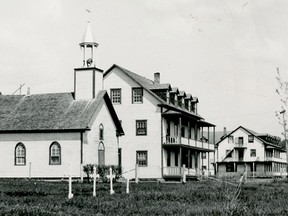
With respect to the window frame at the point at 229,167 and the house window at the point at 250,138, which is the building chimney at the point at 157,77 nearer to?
the house window at the point at 250,138

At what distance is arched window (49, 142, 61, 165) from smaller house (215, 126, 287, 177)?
61.0 metres

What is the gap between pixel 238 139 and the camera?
101m

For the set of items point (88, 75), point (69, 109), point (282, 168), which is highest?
point (88, 75)

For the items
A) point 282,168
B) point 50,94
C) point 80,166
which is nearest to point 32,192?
point 80,166

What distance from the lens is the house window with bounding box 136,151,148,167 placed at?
171 ft

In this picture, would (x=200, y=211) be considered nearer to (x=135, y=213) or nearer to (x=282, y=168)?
(x=135, y=213)

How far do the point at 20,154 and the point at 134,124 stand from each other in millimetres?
14118

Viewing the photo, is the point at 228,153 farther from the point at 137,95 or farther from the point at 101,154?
the point at 101,154

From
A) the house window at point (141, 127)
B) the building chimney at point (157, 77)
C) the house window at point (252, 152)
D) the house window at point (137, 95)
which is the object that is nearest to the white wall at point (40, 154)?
the house window at point (141, 127)

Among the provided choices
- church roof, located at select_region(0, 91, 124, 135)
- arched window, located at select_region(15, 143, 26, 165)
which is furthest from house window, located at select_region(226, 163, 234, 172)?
arched window, located at select_region(15, 143, 26, 165)

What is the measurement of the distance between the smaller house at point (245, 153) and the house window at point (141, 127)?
157 feet

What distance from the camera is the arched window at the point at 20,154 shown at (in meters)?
41.5

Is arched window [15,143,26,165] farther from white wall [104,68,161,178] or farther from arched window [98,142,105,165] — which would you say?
white wall [104,68,161,178]

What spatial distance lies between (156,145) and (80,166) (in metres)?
14.0
